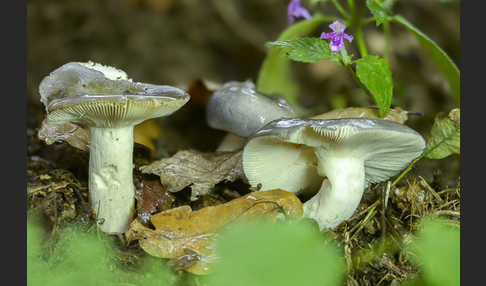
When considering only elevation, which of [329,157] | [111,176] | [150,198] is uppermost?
[329,157]

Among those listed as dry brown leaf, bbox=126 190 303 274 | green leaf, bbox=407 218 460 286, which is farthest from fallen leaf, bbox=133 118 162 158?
green leaf, bbox=407 218 460 286

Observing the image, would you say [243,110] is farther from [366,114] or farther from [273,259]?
[273,259]

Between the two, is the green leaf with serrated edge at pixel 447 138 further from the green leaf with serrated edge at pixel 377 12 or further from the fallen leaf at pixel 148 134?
the fallen leaf at pixel 148 134

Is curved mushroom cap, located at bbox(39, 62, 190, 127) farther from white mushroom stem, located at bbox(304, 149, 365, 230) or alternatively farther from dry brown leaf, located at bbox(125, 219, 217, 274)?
white mushroom stem, located at bbox(304, 149, 365, 230)

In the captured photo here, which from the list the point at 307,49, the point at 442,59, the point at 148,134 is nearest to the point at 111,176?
the point at 148,134

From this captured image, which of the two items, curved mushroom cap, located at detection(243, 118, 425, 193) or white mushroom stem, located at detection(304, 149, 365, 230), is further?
white mushroom stem, located at detection(304, 149, 365, 230)
